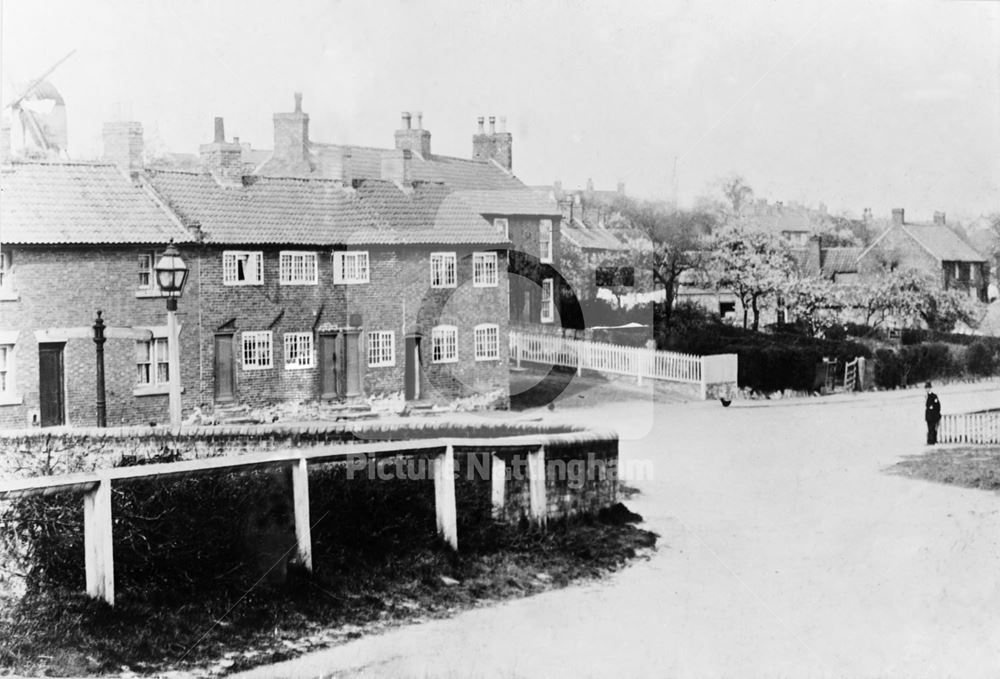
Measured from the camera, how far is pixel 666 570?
6.23 meters

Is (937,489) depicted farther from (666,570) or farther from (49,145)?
(49,145)

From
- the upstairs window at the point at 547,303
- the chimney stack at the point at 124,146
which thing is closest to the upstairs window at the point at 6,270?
the chimney stack at the point at 124,146

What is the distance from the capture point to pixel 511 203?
6590 mm

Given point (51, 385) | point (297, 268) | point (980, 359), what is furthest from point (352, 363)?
point (980, 359)

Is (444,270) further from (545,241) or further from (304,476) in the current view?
A: (304,476)

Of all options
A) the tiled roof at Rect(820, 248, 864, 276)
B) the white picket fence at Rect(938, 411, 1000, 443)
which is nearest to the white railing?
the tiled roof at Rect(820, 248, 864, 276)

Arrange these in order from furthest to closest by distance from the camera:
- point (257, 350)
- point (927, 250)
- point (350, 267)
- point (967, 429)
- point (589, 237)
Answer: point (927, 250) → point (967, 429) → point (589, 237) → point (350, 267) → point (257, 350)

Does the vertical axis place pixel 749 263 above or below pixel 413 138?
below

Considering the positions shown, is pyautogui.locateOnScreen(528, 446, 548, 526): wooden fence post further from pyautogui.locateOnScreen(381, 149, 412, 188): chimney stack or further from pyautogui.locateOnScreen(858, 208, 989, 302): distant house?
pyautogui.locateOnScreen(858, 208, 989, 302): distant house

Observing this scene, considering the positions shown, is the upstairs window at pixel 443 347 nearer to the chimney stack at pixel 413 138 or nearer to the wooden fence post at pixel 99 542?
the chimney stack at pixel 413 138

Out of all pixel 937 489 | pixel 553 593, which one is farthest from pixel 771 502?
pixel 553 593

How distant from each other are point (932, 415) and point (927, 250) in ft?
4.17

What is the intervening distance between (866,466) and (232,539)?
442 cm

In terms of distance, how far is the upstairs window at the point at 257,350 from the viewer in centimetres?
566
